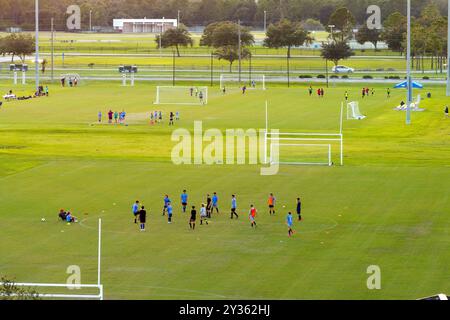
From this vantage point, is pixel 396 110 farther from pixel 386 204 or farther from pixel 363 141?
pixel 386 204

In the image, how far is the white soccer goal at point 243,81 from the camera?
144 meters

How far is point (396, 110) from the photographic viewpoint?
366 ft

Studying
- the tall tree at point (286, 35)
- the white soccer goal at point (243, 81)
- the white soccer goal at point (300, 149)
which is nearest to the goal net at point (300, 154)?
the white soccer goal at point (300, 149)

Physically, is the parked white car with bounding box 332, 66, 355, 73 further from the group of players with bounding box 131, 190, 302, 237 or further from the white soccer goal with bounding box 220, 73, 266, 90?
the group of players with bounding box 131, 190, 302, 237

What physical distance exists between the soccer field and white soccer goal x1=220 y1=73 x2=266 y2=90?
47084 millimetres

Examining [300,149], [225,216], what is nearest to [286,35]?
[300,149]

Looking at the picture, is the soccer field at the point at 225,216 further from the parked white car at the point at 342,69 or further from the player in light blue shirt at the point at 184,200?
the parked white car at the point at 342,69

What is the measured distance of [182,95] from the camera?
128125mm

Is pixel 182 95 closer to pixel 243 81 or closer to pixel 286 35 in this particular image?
pixel 243 81

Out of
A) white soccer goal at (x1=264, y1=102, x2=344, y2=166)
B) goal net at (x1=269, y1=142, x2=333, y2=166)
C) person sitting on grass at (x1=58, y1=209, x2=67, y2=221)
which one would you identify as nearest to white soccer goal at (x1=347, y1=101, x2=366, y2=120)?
white soccer goal at (x1=264, y1=102, x2=344, y2=166)

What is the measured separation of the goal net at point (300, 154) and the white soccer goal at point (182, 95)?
40.0 m

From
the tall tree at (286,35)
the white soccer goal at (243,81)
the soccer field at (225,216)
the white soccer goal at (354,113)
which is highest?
the tall tree at (286,35)

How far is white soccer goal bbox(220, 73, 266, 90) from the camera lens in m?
144
